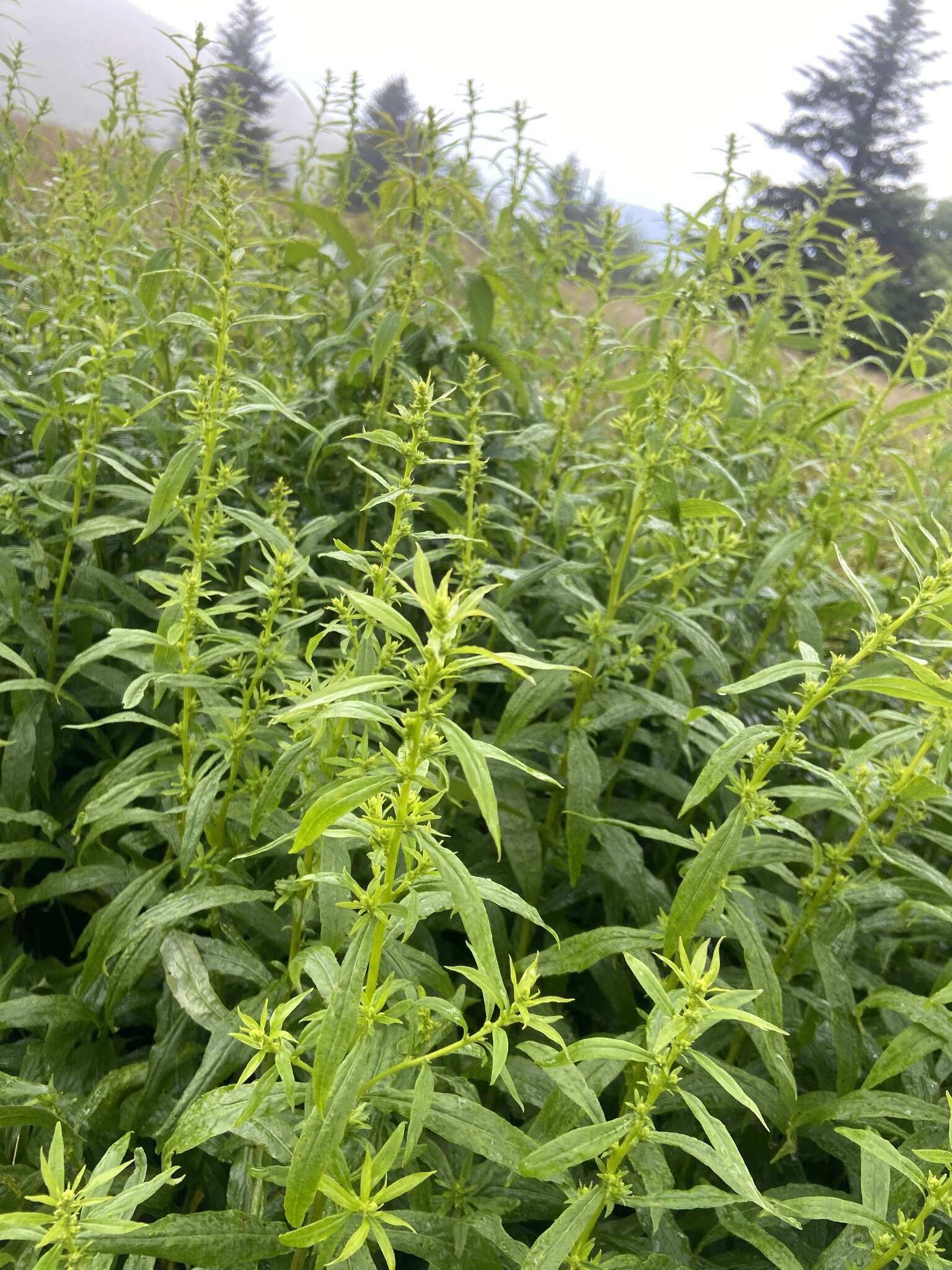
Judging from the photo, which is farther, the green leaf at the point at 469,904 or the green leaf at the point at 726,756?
the green leaf at the point at 726,756

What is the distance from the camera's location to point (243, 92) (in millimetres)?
5293

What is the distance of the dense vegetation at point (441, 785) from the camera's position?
119 cm

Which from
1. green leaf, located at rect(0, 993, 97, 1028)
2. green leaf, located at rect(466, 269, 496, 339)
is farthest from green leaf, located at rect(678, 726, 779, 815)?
green leaf, located at rect(466, 269, 496, 339)

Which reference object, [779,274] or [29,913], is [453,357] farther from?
[29,913]

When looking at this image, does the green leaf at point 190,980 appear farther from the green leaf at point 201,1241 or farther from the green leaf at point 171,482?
the green leaf at point 171,482

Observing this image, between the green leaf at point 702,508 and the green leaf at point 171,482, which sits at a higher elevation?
the green leaf at point 702,508

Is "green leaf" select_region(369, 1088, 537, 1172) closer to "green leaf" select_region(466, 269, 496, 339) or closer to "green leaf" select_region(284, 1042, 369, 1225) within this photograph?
"green leaf" select_region(284, 1042, 369, 1225)

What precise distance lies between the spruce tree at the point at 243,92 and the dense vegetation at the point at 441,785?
422mm

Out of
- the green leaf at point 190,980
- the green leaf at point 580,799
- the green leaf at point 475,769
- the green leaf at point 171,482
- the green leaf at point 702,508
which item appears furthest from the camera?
the green leaf at point 580,799

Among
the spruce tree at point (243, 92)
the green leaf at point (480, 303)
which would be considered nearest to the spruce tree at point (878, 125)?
the spruce tree at point (243, 92)

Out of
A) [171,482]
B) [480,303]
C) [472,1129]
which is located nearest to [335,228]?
[480,303]

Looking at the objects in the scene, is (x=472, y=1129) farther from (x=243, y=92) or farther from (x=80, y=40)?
(x=80, y=40)

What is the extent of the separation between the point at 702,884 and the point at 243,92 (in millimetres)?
5794

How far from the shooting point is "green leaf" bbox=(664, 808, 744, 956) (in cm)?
135
